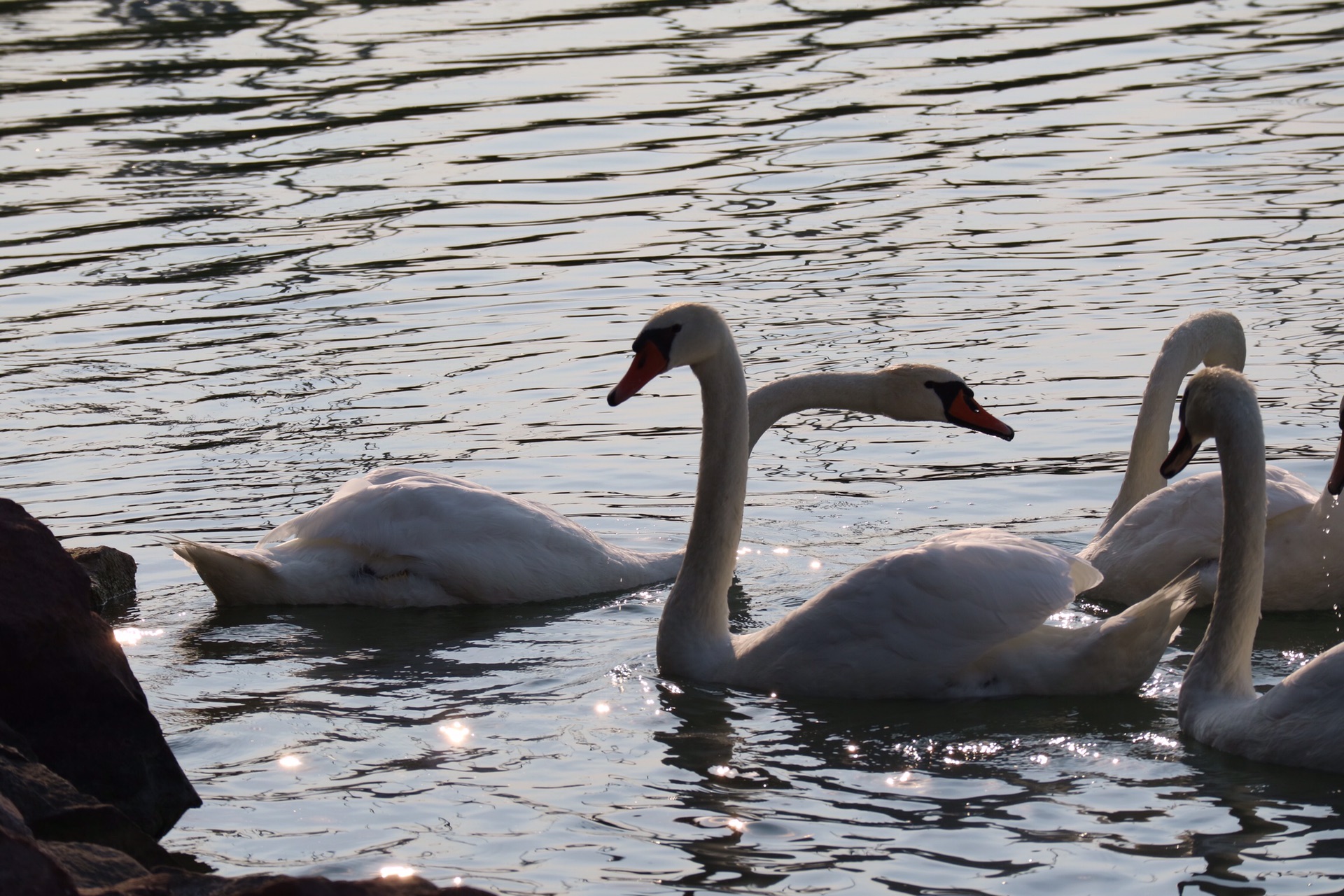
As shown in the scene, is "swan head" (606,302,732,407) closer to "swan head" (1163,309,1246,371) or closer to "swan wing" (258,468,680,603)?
"swan wing" (258,468,680,603)

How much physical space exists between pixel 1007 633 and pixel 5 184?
14004 millimetres

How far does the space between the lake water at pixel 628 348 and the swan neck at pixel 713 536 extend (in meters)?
0.16

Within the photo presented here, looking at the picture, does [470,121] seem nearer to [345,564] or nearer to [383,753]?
[345,564]

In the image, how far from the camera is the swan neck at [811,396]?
28.8 feet

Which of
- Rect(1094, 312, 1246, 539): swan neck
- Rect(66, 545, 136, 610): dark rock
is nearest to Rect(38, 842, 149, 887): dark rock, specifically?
Rect(66, 545, 136, 610): dark rock

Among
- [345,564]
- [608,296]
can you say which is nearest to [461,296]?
[608,296]

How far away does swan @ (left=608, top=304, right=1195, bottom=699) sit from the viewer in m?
6.45

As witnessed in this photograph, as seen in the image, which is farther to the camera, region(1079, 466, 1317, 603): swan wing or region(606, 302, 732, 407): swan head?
region(1079, 466, 1317, 603): swan wing

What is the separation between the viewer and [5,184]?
59.6ft

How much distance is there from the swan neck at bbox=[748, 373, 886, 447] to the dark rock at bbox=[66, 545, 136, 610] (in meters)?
2.67

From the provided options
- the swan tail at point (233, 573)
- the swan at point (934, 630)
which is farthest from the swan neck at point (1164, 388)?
the swan tail at point (233, 573)

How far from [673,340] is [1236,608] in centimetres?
209

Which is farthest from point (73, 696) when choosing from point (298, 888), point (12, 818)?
point (298, 888)

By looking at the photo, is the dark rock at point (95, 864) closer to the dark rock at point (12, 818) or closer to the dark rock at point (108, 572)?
the dark rock at point (12, 818)
